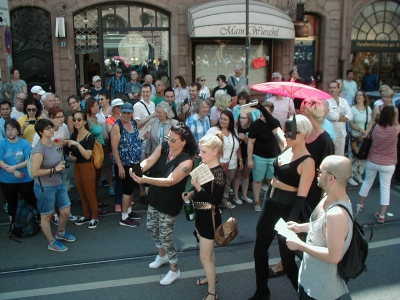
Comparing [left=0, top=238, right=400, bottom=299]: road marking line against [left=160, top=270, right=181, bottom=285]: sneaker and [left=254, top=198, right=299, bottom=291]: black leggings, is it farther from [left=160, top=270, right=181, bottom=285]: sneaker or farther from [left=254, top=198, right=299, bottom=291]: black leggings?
[left=254, top=198, right=299, bottom=291]: black leggings

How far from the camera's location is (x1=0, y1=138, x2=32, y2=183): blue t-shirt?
5.26 m

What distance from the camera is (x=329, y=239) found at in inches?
102

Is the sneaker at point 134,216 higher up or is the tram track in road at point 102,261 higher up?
the sneaker at point 134,216

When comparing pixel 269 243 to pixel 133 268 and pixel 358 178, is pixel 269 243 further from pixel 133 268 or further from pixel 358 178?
pixel 358 178

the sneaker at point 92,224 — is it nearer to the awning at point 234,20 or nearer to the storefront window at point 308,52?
the awning at point 234,20

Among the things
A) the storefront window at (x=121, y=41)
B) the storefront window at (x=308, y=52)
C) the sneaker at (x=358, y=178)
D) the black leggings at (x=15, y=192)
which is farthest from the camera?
the storefront window at (x=308, y=52)

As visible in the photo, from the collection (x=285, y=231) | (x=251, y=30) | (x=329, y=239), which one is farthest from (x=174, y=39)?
(x=329, y=239)

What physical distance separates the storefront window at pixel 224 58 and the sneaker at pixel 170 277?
931 cm

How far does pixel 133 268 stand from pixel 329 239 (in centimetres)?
266

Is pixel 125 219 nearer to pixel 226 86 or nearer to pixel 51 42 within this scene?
pixel 226 86

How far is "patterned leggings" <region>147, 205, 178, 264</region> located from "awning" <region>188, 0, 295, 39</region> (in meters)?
8.26

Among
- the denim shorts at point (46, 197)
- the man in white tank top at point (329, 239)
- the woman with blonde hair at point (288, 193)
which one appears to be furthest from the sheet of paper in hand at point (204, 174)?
the denim shorts at point (46, 197)

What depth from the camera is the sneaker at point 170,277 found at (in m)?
4.20

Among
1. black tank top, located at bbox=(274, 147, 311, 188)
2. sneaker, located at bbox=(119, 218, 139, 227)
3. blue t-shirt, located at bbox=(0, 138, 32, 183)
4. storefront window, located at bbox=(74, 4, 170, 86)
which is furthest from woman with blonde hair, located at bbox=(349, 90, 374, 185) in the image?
storefront window, located at bbox=(74, 4, 170, 86)
